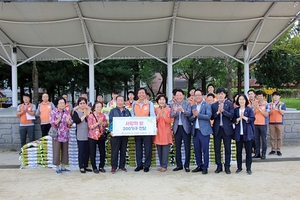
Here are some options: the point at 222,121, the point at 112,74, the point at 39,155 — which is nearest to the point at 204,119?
the point at 222,121

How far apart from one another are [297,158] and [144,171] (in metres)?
4.13

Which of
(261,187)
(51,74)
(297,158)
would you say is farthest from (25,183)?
(51,74)

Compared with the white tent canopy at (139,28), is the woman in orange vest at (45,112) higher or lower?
lower

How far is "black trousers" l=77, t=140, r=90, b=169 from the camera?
6.43m

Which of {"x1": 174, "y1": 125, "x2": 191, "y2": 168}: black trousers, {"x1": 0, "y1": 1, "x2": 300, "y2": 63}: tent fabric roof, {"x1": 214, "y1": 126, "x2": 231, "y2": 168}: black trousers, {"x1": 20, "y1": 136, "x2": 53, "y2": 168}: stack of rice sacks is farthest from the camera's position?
{"x1": 0, "y1": 1, "x2": 300, "y2": 63}: tent fabric roof

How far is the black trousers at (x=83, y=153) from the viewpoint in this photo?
21.1ft

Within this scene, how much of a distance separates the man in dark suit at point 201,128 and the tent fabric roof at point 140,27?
15.2 feet

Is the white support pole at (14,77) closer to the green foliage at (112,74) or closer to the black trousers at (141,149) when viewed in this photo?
the black trousers at (141,149)

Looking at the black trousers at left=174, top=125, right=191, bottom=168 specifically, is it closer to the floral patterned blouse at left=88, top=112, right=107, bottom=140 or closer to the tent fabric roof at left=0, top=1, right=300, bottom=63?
the floral patterned blouse at left=88, top=112, right=107, bottom=140

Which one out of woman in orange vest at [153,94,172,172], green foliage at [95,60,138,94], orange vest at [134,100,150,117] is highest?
green foliage at [95,60,138,94]

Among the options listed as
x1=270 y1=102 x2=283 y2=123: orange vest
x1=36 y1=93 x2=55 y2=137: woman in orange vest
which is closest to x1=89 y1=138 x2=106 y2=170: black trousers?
x1=36 y1=93 x2=55 y2=137: woman in orange vest

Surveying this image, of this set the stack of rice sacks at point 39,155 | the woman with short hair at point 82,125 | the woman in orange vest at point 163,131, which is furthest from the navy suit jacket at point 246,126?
the stack of rice sacks at point 39,155

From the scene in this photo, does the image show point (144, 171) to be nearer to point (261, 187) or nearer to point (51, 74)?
point (261, 187)

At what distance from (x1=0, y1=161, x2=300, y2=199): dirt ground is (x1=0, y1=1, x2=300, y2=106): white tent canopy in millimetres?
5304
